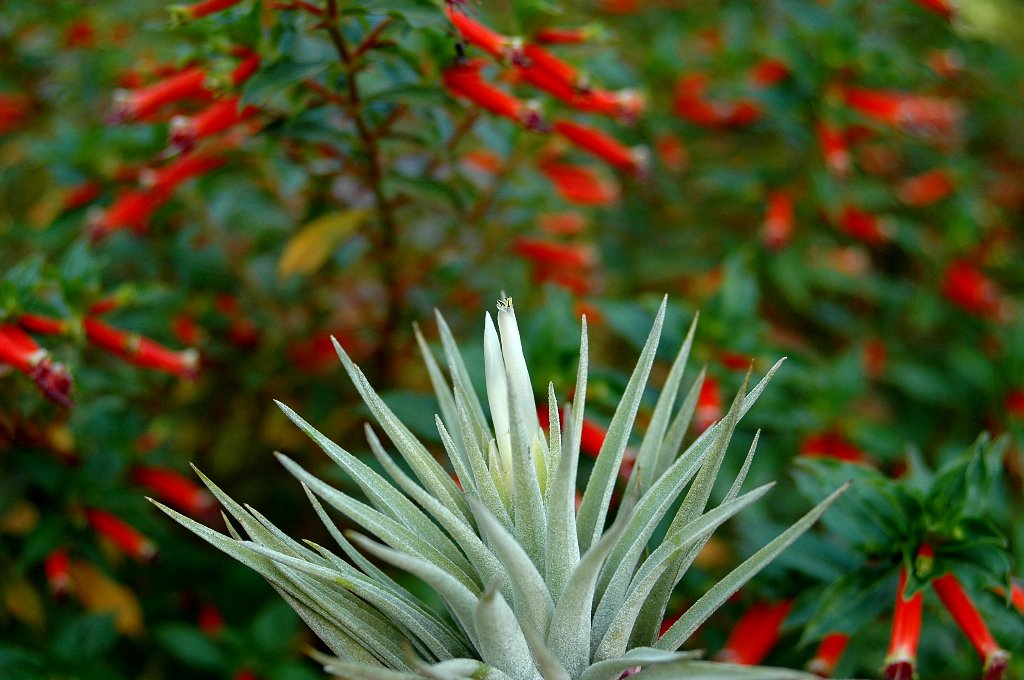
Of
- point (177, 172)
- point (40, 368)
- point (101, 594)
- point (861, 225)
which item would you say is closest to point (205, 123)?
point (177, 172)

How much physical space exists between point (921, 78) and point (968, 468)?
159cm

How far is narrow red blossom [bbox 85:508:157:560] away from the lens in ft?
5.15

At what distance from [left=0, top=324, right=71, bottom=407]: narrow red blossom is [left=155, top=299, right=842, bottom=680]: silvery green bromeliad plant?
53cm

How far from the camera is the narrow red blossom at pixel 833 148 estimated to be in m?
1.92

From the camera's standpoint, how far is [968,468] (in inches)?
46.9

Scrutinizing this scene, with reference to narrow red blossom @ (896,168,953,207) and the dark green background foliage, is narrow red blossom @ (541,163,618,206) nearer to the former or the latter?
the dark green background foliage

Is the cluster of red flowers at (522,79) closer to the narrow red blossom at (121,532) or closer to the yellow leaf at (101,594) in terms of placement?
the narrow red blossom at (121,532)

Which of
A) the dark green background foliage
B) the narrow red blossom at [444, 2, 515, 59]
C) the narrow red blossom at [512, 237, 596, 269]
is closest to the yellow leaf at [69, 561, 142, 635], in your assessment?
the dark green background foliage

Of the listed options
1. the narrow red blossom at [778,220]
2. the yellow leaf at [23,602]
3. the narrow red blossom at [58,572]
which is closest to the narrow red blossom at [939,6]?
the narrow red blossom at [778,220]

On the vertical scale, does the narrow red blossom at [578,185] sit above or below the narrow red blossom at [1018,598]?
above

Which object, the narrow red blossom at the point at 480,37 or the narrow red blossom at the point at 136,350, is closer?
the narrow red blossom at the point at 480,37

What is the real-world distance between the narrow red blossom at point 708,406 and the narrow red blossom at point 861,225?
3.02ft

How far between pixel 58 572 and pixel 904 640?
1353 millimetres

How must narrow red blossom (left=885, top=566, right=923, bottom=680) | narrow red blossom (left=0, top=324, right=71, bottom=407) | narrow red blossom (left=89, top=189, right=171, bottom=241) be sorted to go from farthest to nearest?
narrow red blossom (left=89, top=189, right=171, bottom=241) → narrow red blossom (left=0, top=324, right=71, bottom=407) → narrow red blossom (left=885, top=566, right=923, bottom=680)
